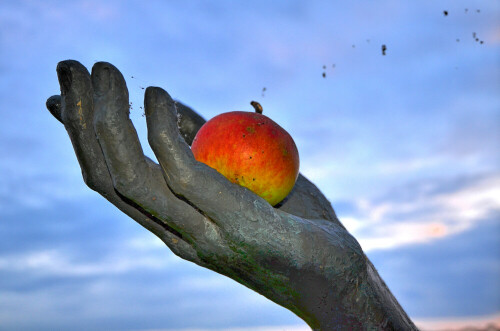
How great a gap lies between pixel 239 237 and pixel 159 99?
878 mm

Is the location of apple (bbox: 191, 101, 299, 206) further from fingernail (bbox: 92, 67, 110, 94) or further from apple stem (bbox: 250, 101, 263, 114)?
fingernail (bbox: 92, 67, 110, 94)

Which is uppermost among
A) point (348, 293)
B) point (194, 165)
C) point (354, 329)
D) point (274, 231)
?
point (194, 165)

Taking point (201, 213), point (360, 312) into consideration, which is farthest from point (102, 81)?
point (360, 312)

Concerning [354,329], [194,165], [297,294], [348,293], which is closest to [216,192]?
[194,165]

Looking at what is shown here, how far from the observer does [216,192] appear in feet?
8.30

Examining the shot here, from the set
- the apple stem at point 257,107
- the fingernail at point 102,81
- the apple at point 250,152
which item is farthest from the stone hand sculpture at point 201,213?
the apple stem at point 257,107

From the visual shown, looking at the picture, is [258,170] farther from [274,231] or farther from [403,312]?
[403,312]

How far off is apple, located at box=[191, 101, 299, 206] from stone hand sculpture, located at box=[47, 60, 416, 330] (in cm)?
34

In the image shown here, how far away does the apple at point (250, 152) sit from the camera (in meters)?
3.08

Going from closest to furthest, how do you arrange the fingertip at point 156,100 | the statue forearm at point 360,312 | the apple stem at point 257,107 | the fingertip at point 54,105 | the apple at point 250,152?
the fingertip at point 156,100
the fingertip at point 54,105
the apple at point 250,152
the statue forearm at point 360,312
the apple stem at point 257,107

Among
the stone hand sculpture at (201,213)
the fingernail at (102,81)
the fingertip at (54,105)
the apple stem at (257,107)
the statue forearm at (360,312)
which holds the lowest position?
the statue forearm at (360,312)

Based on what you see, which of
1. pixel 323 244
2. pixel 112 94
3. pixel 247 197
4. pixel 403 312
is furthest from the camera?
pixel 403 312

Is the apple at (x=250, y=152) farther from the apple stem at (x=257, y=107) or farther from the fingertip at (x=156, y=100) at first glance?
the fingertip at (x=156, y=100)

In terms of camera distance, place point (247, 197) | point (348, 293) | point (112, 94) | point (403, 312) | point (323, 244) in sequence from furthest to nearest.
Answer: point (403, 312)
point (348, 293)
point (323, 244)
point (247, 197)
point (112, 94)
